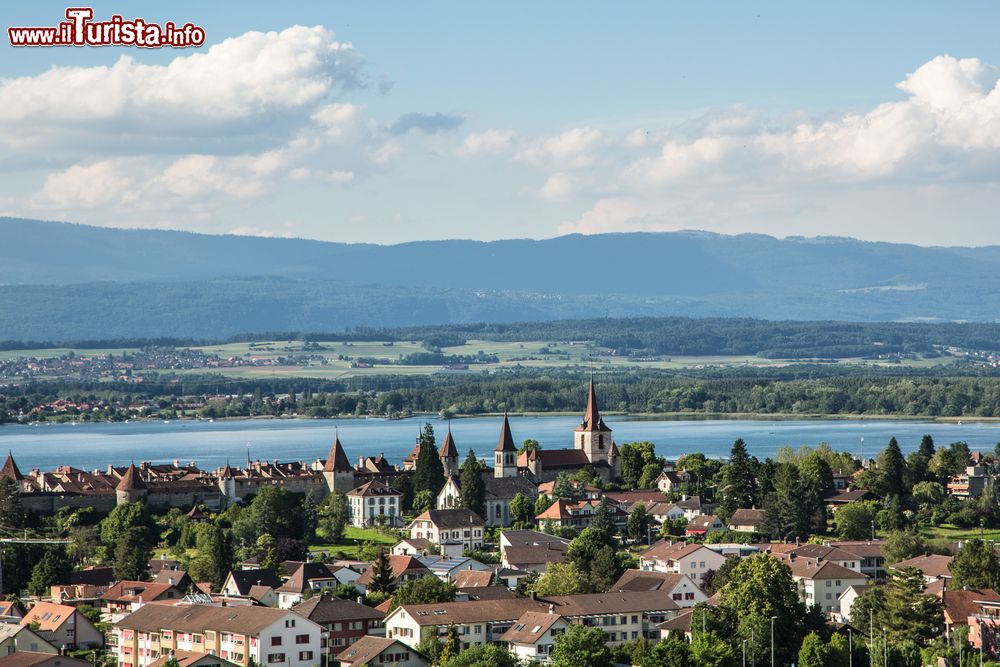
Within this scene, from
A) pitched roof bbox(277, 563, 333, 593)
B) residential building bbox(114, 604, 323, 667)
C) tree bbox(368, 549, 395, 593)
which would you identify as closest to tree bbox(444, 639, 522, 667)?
residential building bbox(114, 604, 323, 667)

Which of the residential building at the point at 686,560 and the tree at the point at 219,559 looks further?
the tree at the point at 219,559

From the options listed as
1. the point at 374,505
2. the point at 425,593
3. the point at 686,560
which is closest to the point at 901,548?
the point at 686,560

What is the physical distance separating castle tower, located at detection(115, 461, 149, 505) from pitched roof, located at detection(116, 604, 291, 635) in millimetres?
22238

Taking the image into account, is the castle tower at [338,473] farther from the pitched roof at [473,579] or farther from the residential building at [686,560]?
the pitched roof at [473,579]

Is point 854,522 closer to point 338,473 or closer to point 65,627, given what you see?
point 338,473

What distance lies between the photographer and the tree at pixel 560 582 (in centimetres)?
4069

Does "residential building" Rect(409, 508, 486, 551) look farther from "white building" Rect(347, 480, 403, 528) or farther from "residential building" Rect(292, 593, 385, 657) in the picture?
"residential building" Rect(292, 593, 385, 657)

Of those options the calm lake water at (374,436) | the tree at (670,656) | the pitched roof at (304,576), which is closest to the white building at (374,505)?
the pitched roof at (304,576)

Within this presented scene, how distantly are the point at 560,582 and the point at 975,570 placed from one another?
8962 millimetres

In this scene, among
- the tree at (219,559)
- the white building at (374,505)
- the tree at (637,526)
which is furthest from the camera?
the white building at (374,505)

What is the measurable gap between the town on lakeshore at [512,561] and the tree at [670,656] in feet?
0.22

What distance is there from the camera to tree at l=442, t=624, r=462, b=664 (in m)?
33.6

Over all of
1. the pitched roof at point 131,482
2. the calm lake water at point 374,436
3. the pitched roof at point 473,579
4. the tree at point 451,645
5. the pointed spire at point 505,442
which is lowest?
the calm lake water at point 374,436

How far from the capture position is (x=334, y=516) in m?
55.3
